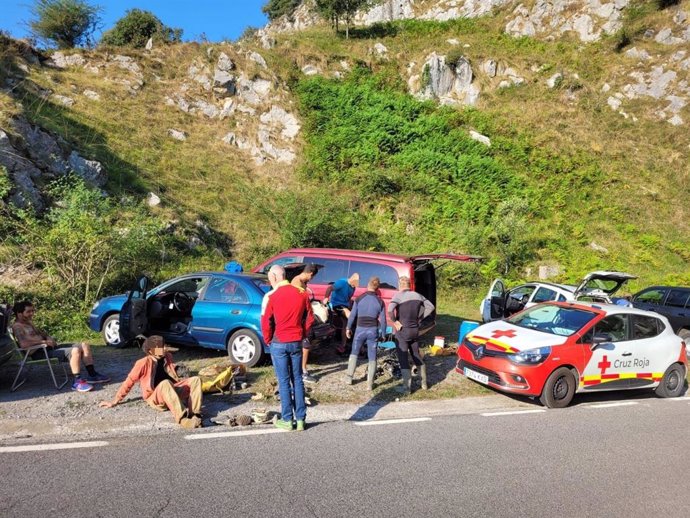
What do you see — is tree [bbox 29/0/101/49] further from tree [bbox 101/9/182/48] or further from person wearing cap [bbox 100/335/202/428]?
person wearing cap [bbox 100/335/202/428]

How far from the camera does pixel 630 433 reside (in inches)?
252

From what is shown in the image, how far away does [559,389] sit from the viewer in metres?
7.50

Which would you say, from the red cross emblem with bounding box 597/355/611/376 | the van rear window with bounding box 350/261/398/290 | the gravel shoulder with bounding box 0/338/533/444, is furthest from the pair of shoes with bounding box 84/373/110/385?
the red cross emblem with bounding box 597/355/611/376

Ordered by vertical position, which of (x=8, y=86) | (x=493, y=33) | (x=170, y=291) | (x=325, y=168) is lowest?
(x=170, y=291)

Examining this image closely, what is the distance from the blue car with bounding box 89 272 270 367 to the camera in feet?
27.5

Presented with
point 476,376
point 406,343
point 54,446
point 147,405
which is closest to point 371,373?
point 406,343

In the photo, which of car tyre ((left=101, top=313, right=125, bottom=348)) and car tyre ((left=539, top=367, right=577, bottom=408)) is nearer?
car tyre ((left=539, top=367, right=577, bottom=408))

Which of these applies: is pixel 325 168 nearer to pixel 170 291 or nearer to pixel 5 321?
pixel 170 291

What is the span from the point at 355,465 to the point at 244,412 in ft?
6.74

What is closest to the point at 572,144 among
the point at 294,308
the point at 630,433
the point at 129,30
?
the point at 630,433

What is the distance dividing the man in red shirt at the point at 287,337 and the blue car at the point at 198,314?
2438 mm

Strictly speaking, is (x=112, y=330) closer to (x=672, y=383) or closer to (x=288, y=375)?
(x=288, y=375)

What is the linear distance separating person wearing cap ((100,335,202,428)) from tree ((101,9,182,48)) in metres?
32.2

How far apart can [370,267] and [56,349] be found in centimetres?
559
